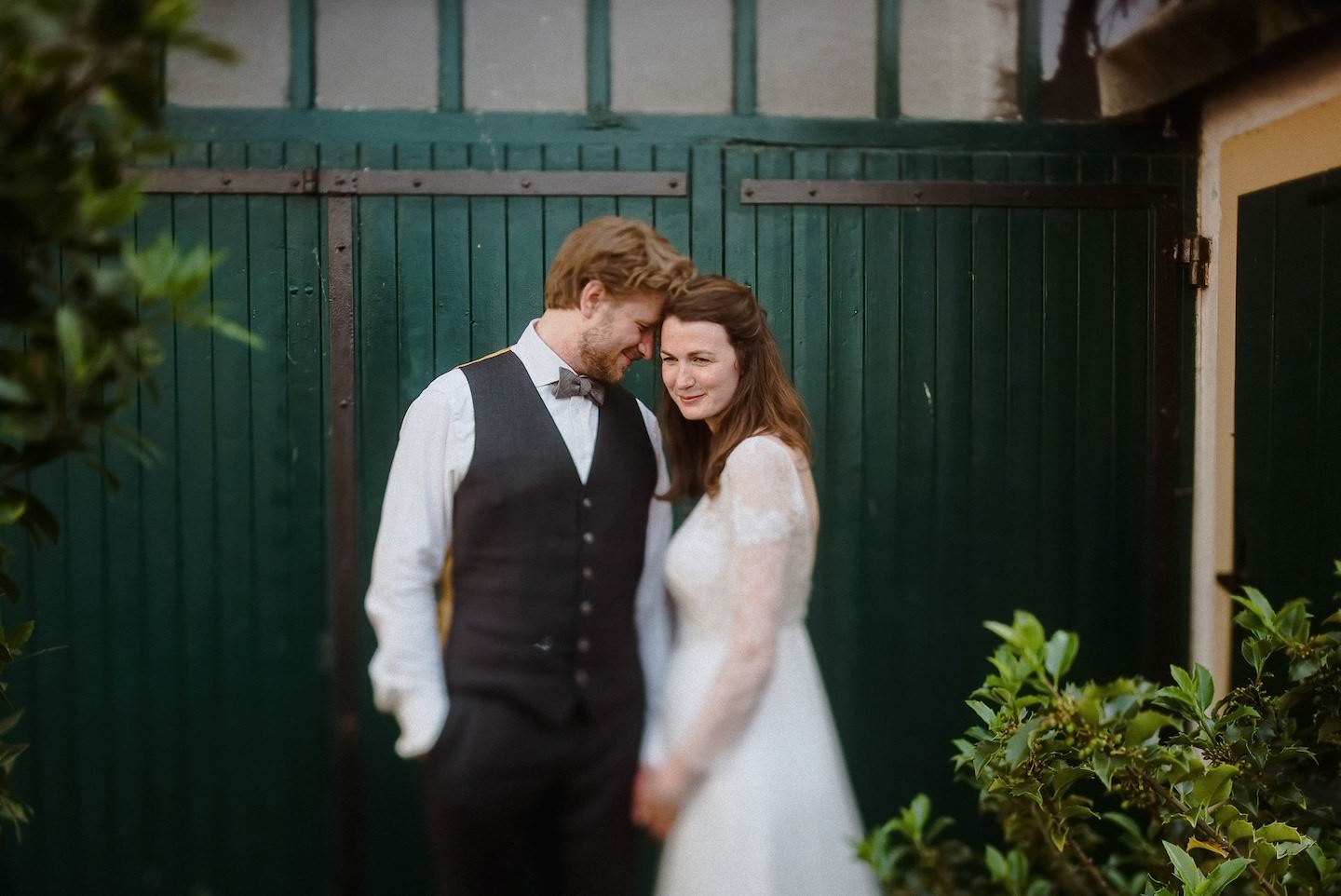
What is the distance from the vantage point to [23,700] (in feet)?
10.1

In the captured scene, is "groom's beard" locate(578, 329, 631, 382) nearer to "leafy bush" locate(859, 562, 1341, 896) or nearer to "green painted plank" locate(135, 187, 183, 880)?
"leafy bush" locate(859, 562, 1341, 896)

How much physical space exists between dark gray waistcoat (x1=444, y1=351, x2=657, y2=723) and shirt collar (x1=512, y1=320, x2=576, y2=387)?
40 millimetres

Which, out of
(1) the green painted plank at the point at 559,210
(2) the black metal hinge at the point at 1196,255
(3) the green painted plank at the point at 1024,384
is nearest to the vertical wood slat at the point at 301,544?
(1) the green painted plank at the point at 559,210

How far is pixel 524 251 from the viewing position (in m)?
3.10

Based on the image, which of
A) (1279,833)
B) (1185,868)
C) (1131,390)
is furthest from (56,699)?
(1131,390)

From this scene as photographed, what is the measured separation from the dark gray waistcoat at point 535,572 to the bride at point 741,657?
155 millimetres

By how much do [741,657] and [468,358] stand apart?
1.30m

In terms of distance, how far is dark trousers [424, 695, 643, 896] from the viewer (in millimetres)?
2285

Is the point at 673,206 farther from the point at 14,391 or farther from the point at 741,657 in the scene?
the point at 14,391

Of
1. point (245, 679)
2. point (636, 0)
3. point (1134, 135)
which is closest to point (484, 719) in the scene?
point (245, 679)

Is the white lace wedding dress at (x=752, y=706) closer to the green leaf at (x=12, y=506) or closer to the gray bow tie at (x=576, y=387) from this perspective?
the gray bow tie at (x=576, y=387)

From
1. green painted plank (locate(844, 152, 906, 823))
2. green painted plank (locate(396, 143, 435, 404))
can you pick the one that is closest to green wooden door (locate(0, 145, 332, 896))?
green painted plank (locate(396, 143, 435, 404))

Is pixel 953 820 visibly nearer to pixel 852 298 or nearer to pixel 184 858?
pixel 852 298

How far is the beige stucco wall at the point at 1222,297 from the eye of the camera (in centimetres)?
301
